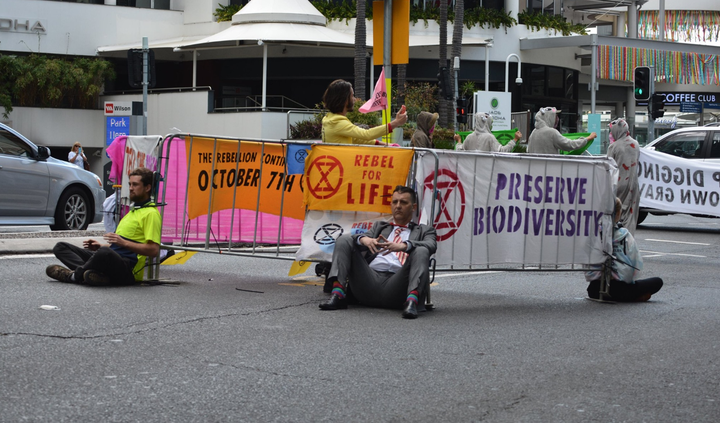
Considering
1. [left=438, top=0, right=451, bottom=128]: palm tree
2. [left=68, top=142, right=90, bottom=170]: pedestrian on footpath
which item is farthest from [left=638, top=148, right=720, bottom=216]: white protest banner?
[left=438, top=0, right=451, bottom=128]: palm tree

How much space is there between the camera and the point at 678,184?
706 inches

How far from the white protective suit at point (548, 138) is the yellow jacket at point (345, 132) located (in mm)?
4386

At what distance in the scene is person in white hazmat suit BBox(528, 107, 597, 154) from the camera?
13.4m

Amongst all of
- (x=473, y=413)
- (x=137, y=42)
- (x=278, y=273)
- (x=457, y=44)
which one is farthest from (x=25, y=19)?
(x=473, y=413)

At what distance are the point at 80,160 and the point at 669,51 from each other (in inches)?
1284

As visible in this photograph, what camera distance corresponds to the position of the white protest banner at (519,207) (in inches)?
358

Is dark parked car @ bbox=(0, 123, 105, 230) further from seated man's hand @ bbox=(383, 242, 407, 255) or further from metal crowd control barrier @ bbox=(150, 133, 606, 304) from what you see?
seated man's hand @ bbox=(383, 242, 407, 255)

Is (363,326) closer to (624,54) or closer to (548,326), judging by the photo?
(548,326)

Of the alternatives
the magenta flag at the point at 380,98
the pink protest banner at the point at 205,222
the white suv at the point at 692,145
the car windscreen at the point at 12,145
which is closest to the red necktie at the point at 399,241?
the pink protest banner at the point at 205,222

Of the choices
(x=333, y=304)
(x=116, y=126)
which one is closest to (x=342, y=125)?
(x=333, y=304)

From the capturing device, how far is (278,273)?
11.4 meters

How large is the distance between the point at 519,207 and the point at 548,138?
442 centimetres

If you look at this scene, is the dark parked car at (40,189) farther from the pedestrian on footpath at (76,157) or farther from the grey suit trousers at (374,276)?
the pedestrian on footpath at (76,157)

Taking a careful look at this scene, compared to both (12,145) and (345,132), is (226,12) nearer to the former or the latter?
(12,145)
